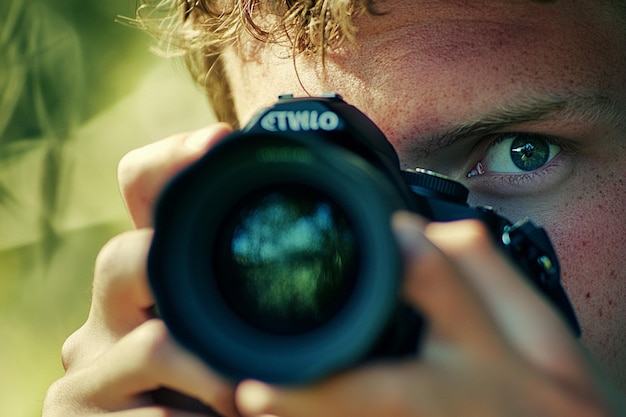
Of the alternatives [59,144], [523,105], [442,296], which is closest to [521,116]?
[523,105]

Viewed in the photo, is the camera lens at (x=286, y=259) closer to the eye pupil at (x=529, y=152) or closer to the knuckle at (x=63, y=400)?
the knuckle at (x=63, y=400)

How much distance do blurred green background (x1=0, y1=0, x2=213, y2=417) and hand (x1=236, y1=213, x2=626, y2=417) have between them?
145 cm

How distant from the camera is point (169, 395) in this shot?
28.8 inches

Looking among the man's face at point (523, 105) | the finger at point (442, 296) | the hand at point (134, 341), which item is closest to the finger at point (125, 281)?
the hand at point (134, 341)

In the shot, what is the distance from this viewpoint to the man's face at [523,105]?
0.96 m

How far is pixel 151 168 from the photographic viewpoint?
2.58 feet

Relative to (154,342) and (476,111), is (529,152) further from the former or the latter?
(154,342)

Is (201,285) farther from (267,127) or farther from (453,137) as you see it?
(453,137)

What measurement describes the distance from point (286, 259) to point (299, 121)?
0.14 metres

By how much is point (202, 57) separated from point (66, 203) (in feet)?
2.41

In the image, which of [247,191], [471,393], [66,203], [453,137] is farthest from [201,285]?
[66,203]

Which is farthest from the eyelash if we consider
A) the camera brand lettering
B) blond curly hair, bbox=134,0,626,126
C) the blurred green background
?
the blurred green background

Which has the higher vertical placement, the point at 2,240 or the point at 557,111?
the point at 557,111

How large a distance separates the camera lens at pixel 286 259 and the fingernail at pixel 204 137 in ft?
0.40
